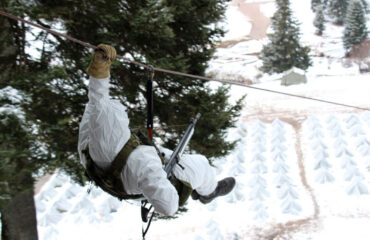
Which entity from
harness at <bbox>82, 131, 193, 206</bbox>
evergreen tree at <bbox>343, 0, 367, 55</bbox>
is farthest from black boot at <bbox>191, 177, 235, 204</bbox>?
evergreen tree at <bbox>343, 0, 367, 55</bbox>

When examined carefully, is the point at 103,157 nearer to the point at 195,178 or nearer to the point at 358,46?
the point at 195,178

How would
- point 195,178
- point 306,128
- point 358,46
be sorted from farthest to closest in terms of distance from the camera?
point 358,46 → point 306,128 → point 195,178

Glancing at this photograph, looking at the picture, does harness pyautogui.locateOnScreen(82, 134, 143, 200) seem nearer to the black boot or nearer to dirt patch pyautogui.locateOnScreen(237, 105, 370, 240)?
the black boot

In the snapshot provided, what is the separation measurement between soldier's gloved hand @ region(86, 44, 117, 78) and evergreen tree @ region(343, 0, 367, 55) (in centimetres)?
2211

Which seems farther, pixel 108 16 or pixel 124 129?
pixel 108 16

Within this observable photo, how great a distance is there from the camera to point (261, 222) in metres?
7.45

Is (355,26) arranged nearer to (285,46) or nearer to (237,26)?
(285,46)

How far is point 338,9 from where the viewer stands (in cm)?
2552

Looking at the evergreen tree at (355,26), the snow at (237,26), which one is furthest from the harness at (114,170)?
the snow at (237,26)

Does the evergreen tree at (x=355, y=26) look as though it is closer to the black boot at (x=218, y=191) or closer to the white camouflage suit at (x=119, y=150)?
the black boot at (x=218, y=191)

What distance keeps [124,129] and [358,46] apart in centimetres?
2208

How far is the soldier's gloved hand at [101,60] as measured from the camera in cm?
188

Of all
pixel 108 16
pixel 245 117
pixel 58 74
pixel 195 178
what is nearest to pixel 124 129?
pixel 195 178

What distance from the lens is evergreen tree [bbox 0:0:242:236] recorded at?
3.62 m
